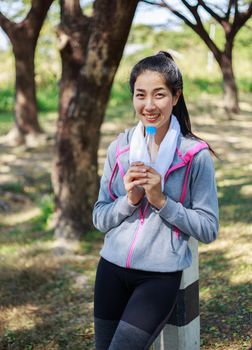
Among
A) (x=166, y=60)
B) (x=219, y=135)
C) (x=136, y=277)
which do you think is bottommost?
(x=219, y=135)

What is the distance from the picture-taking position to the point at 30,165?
1073 centimetres

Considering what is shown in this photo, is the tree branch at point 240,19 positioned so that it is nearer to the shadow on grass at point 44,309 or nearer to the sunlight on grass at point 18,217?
the sunlight on grass at point 18,217

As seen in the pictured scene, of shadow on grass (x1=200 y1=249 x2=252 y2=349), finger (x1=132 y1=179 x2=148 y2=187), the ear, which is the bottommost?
shadow on grass (x1=200 y1=249 x2=252 y2=349)

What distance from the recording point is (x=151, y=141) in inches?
80.0

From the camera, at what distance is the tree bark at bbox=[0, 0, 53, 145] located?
11.2m

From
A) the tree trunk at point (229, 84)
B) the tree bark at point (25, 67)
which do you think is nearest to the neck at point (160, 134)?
the tree bark at point (25, 67)

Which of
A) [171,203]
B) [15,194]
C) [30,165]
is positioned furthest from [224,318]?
[30,165]

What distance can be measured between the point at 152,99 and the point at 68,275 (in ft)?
11.5

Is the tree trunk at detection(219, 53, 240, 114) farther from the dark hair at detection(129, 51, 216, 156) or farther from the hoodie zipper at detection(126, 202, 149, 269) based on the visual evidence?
the hoodie zipper at detection(126, 202, 149, 269)

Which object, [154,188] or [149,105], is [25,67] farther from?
[154,188]

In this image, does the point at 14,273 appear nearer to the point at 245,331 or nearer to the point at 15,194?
the point at 245,331

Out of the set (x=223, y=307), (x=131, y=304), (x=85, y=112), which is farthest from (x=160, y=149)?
(x=85, y=112)

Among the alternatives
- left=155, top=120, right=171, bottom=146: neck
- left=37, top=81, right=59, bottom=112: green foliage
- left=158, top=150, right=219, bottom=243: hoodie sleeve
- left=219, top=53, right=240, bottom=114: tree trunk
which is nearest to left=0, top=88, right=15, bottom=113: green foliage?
left=37, top=81, right=59, bottom=112: green foliage

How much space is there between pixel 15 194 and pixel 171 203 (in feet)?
23.2
